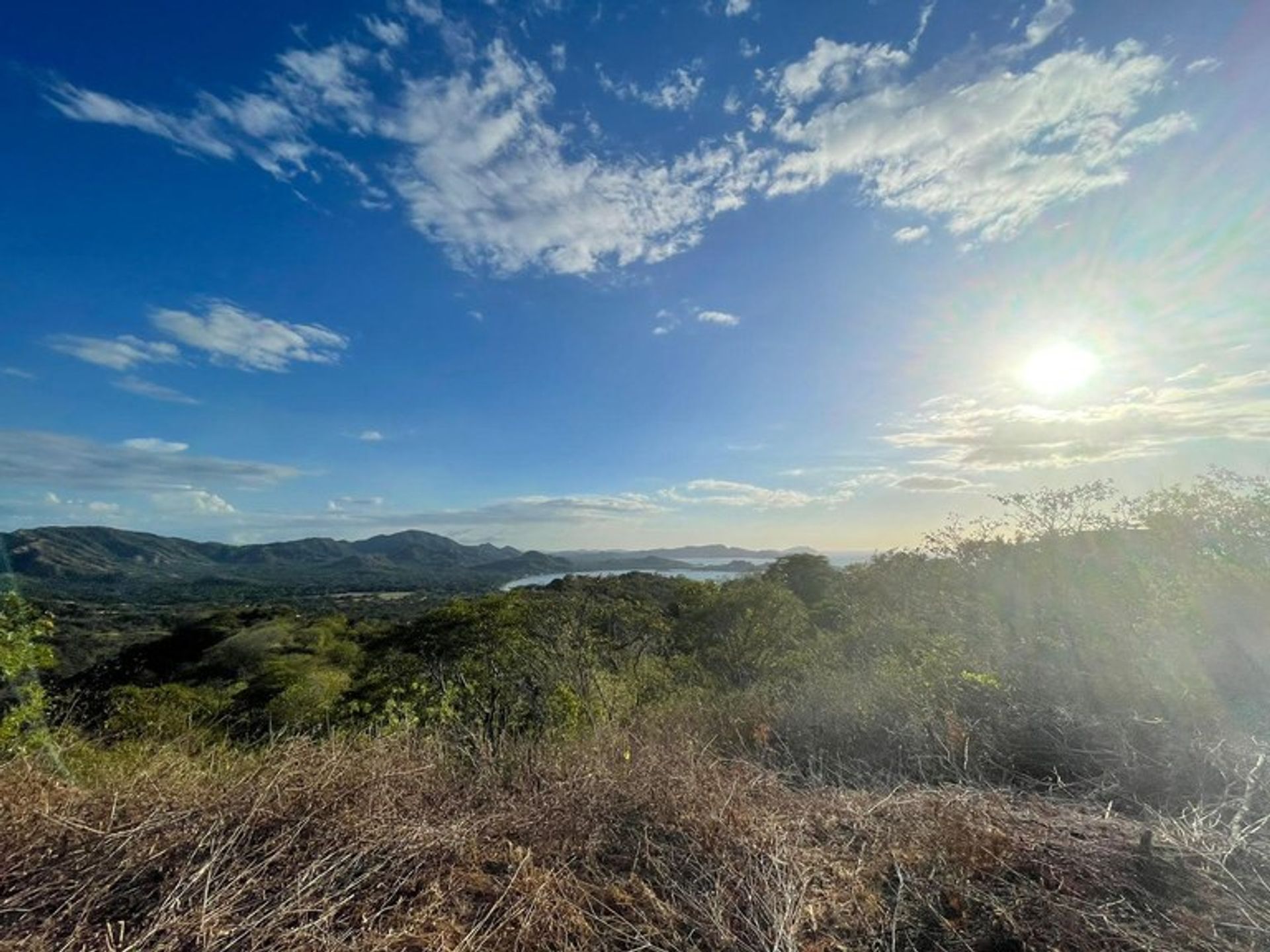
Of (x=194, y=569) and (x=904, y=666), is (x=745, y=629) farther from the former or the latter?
(x=194, y=569)

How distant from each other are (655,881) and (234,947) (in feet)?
5.58

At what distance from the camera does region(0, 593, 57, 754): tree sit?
486cm

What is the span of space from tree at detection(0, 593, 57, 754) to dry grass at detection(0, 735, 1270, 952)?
2.49m

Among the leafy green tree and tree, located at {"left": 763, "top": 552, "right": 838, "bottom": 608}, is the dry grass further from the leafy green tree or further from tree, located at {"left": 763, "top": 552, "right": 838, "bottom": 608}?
tree, located at {"left": 763, "top": 552, "right": 838, "bottom": 608}

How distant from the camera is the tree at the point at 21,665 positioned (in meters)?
4.86

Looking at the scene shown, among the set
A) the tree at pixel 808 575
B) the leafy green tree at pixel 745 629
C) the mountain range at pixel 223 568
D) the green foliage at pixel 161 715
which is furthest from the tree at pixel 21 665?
the mountain range at pixel 223 568

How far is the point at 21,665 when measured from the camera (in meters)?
4.99

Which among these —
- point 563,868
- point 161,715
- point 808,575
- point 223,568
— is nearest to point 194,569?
point 223,568

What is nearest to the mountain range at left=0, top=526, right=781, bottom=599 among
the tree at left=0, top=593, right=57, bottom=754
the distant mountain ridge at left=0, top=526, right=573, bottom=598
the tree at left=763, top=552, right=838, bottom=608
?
the distant mountain ridge at left=0, top=526, right=573, bottom=598

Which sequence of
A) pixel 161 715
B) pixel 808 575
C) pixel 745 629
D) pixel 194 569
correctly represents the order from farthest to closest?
1. pixel 194 569
2. pixel 808 575
3. pixel 745 629
4. pixel 161 715

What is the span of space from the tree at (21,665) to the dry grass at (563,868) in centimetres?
249

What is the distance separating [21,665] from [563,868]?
532 centimetres

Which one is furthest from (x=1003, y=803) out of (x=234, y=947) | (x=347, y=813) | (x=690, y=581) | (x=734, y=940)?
(x=690, y=581)

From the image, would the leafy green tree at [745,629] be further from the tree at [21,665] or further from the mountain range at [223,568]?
the mountain range at [223,568]
